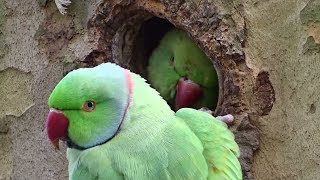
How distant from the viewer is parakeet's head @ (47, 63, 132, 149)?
1439 millimetres

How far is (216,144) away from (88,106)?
0.32m

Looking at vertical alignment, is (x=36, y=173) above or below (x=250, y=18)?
below

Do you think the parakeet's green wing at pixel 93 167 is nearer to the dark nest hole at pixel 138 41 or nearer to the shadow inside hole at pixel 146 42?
the dark nest hole at pixel 138 41

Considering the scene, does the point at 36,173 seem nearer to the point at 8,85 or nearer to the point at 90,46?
the point at 8,85

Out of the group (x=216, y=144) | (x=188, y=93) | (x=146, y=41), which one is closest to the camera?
(x=216, y=144)

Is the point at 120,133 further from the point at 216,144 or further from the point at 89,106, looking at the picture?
the point at 216,144

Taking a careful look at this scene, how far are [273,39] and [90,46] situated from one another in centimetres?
49

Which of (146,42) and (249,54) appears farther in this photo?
(146,42)

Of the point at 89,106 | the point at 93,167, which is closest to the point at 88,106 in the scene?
the point at 89,106

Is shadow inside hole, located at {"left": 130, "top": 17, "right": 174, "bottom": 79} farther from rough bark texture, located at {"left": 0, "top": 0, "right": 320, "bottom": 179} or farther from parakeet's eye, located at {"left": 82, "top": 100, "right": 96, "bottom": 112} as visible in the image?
parakeet's eye, located at {"left": 82, "top": 100, "right": 96, "bottom": 112}

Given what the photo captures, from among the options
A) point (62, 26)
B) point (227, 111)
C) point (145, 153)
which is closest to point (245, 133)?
point (227, 111)

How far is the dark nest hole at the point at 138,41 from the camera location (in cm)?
184

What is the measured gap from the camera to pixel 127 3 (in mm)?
1753

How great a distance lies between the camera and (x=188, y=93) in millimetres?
1940
